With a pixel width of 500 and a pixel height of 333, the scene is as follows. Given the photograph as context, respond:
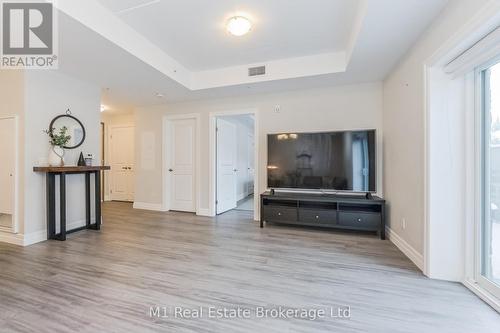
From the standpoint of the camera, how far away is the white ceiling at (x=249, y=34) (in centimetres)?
242

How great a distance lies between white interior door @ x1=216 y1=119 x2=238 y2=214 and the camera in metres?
4.97

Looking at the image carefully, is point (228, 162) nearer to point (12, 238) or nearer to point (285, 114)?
point (285, 114)

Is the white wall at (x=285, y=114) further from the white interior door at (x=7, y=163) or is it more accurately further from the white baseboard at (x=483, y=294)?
the white interior door at (x=7, y=163)

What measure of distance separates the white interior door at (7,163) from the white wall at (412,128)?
490cm

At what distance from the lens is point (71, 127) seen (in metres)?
3.64

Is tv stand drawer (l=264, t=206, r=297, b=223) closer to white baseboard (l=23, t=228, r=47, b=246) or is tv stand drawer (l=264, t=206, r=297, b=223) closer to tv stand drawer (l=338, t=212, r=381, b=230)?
tv stand drawer (l=338, t=212, r=381, b=230)

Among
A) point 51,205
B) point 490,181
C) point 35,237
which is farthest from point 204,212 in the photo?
point 490,181

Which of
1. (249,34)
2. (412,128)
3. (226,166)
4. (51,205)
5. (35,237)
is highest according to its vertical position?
(249,34)

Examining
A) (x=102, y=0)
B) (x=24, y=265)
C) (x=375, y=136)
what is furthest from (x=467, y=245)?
(x=24, y=265)

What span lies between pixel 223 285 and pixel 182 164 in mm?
3510

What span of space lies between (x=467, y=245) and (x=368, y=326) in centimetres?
131

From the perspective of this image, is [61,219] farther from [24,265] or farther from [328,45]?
[328,45]

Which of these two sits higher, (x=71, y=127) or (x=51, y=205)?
(x=71, y=127)

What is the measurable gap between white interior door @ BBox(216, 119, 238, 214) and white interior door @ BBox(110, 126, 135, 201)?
298 cm
